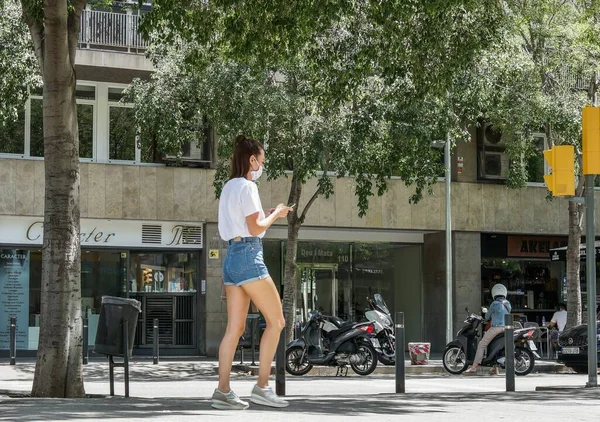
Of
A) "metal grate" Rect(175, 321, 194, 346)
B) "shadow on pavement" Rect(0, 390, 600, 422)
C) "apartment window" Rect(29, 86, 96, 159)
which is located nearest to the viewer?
"shadow on pavement" Rect(0, 390, 600, 422)

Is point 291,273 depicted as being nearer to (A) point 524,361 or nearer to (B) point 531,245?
(A) point 524,361

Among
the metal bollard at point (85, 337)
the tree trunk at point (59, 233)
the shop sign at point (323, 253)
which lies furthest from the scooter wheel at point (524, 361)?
the tree trunk at point (59, 233)

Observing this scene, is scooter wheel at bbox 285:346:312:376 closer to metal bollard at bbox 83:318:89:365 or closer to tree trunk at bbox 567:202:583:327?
metal bollard at bbox 83:318:89:365

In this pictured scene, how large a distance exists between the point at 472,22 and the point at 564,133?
977 centimetres

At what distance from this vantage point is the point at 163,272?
27906 millimetres

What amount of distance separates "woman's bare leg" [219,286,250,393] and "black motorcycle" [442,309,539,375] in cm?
1267

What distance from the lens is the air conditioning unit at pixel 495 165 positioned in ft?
103

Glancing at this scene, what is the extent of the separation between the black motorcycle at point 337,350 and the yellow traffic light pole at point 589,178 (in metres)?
6.81

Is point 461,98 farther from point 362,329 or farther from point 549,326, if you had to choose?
point 549,326

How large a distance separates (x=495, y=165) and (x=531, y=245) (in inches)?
102

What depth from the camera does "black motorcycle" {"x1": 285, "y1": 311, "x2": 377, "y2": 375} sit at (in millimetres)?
19844

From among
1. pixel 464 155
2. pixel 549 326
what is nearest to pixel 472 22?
pixel 549 326

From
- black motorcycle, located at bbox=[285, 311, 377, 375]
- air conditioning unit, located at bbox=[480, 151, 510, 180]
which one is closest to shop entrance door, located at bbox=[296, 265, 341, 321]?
air conditioning unit, located at bbox=[480, 151, 510, 180]

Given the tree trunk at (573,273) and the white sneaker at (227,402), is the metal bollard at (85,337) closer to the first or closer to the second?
the tree trunk at (573,273)
